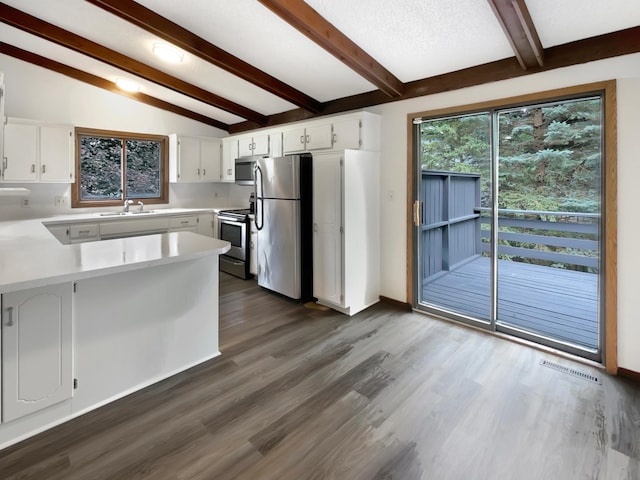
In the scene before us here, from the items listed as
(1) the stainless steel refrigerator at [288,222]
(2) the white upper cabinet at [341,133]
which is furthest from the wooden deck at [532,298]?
(2) the white upper cabinet at [341,133]

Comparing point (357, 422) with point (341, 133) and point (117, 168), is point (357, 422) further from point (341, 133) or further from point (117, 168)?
point (117, 168)

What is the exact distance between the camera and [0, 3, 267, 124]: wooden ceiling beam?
10.1 feet

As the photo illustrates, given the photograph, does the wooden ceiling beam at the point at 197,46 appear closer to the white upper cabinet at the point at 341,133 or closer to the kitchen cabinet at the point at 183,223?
the white upper cabinet at the point at 341,133

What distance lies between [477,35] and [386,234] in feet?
6.54

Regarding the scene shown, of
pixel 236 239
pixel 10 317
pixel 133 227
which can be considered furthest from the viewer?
pixel 236 239

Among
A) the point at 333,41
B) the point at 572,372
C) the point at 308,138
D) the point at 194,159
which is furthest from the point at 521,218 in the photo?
the point at 194,159

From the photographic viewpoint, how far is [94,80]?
14.7 ft

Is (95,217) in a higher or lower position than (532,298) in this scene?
higher

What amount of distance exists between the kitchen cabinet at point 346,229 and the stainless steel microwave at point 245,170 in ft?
5.26

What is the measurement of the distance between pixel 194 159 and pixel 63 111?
1669mm

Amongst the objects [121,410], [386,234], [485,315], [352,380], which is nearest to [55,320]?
[121,410]

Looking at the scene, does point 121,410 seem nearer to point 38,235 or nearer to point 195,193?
point 38,235

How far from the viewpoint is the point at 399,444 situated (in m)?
1.78

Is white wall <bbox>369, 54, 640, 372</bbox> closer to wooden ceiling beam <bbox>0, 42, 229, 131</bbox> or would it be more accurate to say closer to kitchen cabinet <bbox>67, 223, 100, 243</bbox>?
wooden ceiling beam <bbox>0, 42, 229, 131</bbox>
